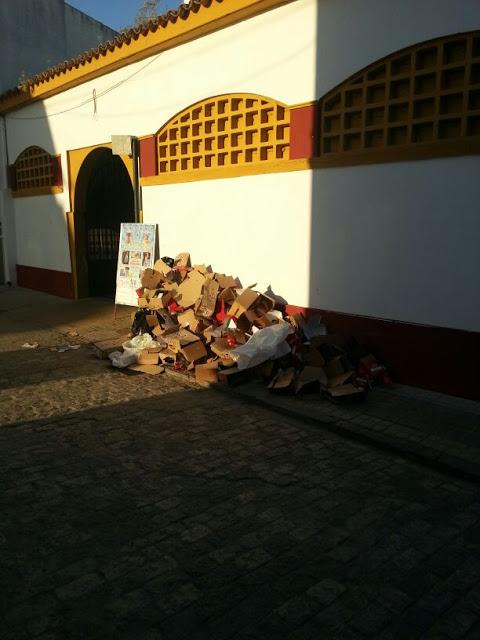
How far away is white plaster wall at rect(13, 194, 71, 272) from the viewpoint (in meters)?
11.5

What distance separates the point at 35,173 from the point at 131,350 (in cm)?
742

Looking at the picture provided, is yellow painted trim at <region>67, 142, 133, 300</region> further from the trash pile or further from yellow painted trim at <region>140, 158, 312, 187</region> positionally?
the trash pile

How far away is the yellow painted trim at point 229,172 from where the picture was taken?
636cm

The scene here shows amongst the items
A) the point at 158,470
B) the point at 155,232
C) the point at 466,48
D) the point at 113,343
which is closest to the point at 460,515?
the point at 158,470

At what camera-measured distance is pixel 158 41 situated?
25.8 ft

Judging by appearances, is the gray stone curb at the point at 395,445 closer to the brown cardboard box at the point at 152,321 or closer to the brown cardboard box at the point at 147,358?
the brown cardboard box at the point at 147,358

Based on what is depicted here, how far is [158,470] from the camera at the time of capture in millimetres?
3850

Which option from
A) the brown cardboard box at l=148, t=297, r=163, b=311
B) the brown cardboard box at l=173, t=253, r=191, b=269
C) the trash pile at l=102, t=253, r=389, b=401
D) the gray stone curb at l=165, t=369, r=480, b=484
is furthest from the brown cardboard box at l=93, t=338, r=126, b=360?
the gray stone curb at l=165, t=369, r=480, b=484

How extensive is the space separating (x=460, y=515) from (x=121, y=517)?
2.17 meters

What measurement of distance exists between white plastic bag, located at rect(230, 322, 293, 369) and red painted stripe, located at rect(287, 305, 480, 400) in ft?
2.64

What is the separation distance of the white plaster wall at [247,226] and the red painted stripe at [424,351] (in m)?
1.05

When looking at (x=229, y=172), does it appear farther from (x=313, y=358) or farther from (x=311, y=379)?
(x=311, y=379)

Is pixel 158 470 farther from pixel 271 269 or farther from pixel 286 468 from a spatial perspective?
pixel 271 269

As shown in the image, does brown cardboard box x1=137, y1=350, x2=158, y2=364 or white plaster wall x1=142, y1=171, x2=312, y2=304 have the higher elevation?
white plaster wall x1=142, y1=171, x2=312, y2=304
